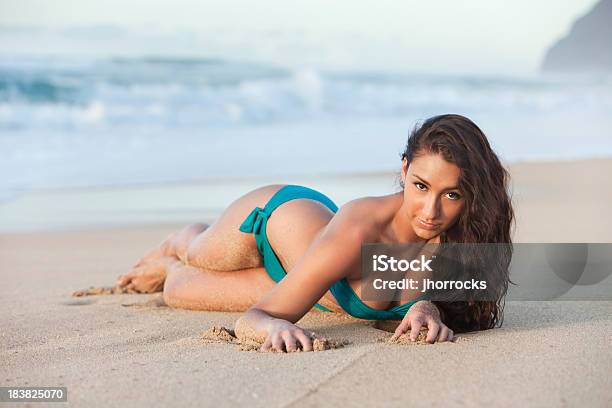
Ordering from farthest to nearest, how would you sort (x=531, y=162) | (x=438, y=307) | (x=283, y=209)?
(x=531, y=162), (x=283, y=209), (x=438, y=307)

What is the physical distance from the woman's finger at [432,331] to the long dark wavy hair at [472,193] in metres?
0.23

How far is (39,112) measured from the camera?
49.1 ft

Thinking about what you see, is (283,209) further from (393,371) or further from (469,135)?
(393,371)

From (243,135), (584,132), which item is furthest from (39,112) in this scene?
(584,132)

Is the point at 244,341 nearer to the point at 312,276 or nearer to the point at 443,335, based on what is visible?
the point at 312,276

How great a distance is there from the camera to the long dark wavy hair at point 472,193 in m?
3.27

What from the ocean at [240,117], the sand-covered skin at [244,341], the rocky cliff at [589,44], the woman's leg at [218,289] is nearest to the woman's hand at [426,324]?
the sand-covered skin at [244,341]

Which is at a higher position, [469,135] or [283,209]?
[469,135]

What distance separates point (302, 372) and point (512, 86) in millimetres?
21634

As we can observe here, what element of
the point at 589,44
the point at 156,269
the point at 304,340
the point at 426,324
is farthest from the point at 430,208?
the point at 589,44

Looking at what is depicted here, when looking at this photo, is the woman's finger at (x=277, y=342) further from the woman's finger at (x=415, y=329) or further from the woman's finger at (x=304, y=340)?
the woman's finger at (x=415, y=329)

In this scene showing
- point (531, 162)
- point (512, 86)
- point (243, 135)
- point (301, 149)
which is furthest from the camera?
point (512, 86)

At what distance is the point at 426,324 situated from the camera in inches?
131

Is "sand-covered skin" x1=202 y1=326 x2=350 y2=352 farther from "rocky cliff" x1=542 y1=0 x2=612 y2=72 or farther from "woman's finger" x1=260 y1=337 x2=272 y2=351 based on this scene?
"rocky cliff" x1=542 y1=0 x2=612 y2=72
